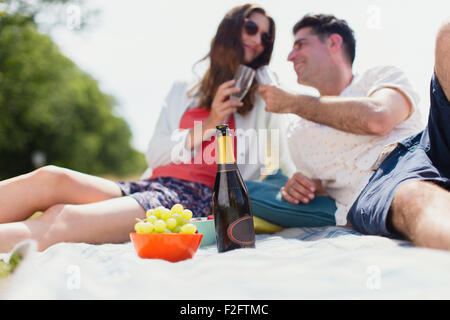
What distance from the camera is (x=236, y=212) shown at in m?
1.59

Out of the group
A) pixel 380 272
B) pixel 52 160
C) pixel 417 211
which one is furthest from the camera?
pixel 52 160

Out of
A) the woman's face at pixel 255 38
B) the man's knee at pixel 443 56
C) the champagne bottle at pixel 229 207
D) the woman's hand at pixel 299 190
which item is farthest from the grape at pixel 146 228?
the woman's face at pixel 255 38

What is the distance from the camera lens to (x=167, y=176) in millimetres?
2643

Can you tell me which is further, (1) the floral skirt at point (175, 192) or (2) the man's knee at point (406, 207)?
(1) the floral skirt at point (175, 192)

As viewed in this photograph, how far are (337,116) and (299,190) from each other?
1.37ft

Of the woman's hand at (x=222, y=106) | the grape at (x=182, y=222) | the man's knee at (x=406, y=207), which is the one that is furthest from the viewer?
the woman's hand at (x=222, y=106)

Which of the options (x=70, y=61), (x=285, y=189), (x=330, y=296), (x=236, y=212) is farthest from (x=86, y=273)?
(x=70, y=61)

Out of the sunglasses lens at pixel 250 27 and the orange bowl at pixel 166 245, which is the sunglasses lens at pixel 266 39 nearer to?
the sunglasses lens at pixel 250 27

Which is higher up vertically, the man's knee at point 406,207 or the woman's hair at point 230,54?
the woman's hair at point 230,54

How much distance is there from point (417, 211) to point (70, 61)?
27.8 metres

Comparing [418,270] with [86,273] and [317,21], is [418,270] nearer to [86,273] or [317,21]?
[86,273]

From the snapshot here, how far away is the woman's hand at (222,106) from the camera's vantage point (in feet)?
8.46

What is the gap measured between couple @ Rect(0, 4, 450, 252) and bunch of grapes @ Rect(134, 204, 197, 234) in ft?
1.95

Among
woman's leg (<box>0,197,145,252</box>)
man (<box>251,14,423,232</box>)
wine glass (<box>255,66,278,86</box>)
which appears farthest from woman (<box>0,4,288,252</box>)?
man (<box>251,14,423,232</box>)
